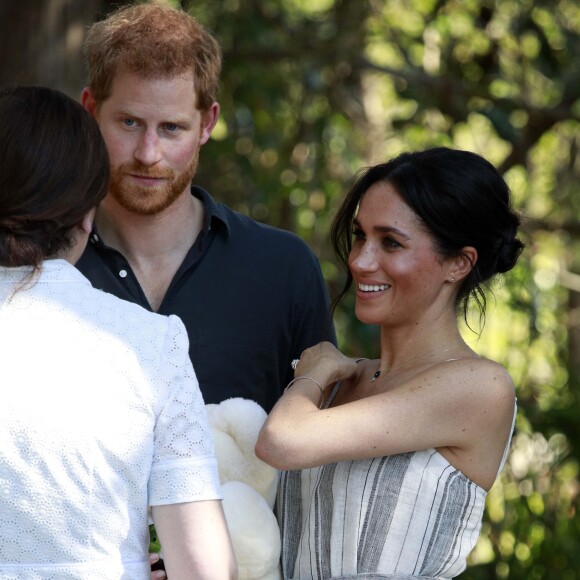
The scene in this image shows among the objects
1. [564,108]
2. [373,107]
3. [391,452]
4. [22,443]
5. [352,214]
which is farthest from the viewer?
[373,107]

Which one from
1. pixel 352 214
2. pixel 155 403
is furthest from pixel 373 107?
pixel 155 403

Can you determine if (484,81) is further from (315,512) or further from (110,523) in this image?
(110,523)

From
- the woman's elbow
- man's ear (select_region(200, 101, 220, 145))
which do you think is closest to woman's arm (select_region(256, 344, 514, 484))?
the woman's elbow

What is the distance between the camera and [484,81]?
5.54 meters

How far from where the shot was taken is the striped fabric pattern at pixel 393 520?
2.17 m

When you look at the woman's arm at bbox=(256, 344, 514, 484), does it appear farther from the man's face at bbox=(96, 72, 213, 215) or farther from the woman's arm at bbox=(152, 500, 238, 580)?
the man's face at bbox=(96, 72, 213, 215)

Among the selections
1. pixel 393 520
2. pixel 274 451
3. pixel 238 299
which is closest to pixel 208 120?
pixel 238 299

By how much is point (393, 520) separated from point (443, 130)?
3.60m

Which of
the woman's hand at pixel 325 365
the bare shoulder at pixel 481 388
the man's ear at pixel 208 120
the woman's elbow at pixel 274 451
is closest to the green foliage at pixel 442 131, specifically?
the man's ear at pixel 208 120

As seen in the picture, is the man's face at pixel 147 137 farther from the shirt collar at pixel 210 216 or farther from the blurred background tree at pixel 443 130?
the blurred background tree at pixel 443 130

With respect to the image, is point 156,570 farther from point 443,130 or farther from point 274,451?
point 443,130

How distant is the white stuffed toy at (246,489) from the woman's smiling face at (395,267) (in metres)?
0.36

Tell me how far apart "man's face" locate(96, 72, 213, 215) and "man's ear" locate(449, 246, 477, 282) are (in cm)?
79

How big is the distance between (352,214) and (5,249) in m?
1.11
